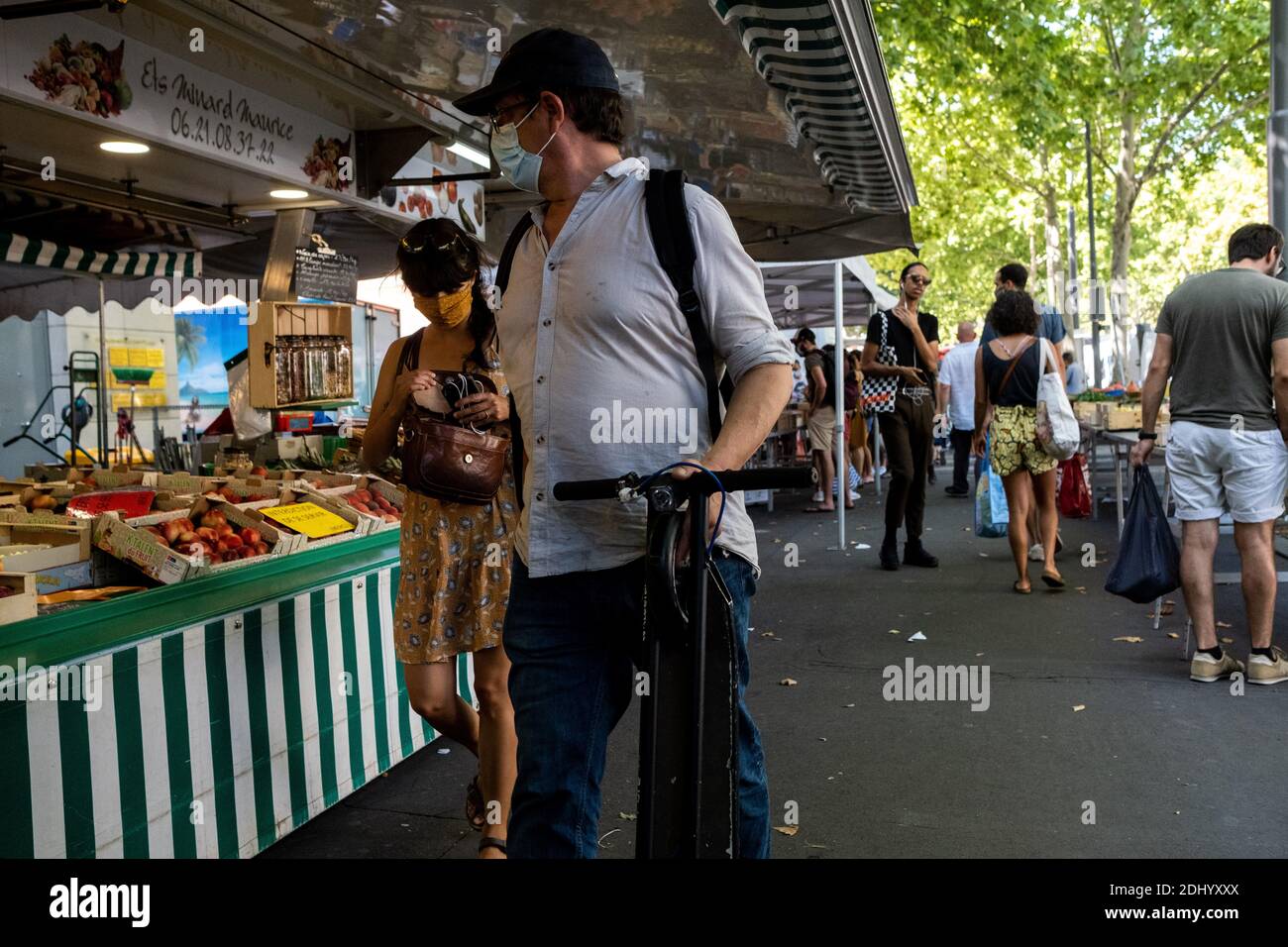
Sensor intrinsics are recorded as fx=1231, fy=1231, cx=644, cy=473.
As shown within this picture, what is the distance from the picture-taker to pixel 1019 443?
8.38 metres

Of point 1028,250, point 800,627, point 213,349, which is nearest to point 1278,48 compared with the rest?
point 800,627

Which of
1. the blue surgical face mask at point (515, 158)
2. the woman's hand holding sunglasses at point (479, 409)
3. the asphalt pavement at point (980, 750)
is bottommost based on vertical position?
the asphalt pavement at point (980, 750)

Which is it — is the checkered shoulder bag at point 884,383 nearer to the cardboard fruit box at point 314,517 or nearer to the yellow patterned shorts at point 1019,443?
the yellow patterned shorts at point 1019,443

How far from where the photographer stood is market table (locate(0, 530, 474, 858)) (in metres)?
3.23

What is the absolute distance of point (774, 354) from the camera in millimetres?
2518

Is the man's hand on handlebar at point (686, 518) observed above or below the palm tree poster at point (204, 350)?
below

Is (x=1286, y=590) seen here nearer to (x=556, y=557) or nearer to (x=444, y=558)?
(x=444, y=558)

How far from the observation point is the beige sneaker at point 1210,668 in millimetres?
6102

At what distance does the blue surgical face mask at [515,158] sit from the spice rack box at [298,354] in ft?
14.1

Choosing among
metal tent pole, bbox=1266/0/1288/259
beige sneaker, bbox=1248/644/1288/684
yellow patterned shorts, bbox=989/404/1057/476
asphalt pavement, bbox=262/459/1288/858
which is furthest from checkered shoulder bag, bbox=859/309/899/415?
beige sneaker, bbox=1248/644/1288/684

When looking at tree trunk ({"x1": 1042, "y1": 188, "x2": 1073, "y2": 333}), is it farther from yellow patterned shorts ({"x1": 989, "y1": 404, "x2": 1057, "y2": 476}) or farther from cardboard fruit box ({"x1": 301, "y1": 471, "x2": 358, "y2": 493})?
cardboard fruit box ({"x1": 301, "y1": 471, "x2": 358, "y2": 493})

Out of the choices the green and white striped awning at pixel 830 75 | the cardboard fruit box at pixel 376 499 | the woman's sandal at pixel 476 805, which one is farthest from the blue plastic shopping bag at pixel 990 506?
the woman's sandal at pixel 476 805

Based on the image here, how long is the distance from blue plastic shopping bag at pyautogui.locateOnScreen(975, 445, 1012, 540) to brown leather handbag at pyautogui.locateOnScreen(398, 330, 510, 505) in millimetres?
7369
